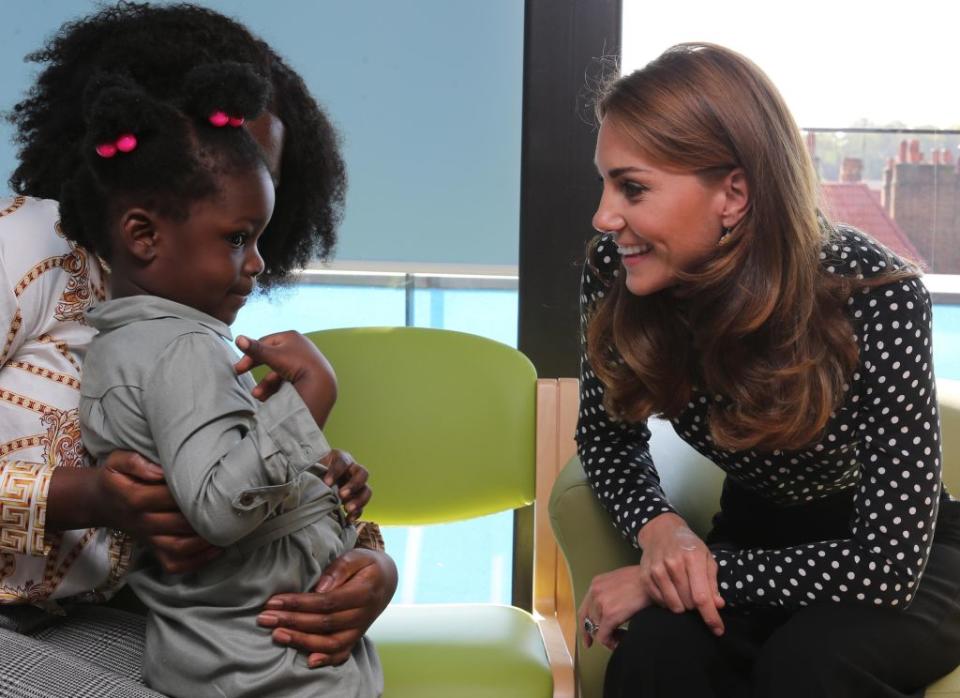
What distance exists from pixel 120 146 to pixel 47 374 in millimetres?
277

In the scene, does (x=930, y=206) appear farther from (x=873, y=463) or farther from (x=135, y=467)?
(x=135, y=467)

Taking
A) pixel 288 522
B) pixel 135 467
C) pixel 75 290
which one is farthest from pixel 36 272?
pixel 288 522

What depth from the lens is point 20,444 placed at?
3.83 ft

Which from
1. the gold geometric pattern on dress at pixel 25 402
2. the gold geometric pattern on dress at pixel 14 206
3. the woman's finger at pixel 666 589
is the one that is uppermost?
the gold geometric pattern on dress at pixel 14 206

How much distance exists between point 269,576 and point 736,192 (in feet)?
2.54

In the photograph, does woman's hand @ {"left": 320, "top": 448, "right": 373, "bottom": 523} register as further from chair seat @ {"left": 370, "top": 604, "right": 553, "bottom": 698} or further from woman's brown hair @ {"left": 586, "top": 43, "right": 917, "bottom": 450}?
woman's brown hair @ {"left": 586, "top": 43, "right": 917, "bottom": 450}

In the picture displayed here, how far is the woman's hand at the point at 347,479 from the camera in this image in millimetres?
1196

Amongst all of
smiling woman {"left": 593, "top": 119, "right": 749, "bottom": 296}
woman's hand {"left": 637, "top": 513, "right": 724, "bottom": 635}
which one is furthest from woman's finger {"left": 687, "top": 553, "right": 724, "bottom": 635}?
smiling woman {"left": 593, "top": 119, "right": 749, "bottom": 296}

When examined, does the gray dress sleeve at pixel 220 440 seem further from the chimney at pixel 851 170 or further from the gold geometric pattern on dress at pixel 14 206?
the chimney at pixel 851 170

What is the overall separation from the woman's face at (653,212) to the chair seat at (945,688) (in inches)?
25.2

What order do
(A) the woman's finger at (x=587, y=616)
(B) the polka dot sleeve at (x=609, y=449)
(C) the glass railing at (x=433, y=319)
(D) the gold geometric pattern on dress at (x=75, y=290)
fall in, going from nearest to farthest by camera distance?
(D) the gold geometric pattern on dress at (x=75, y=290) < (A) the woman's finger at (x=587, y=616) < (B) the polka dot sleeve at (x=609, y=449) < (C) the glass railing at (x=433, y=319)

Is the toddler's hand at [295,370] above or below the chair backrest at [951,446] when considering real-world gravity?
above

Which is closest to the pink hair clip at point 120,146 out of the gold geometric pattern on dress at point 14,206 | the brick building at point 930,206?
the gold geometric pattern on dress at point 14,206

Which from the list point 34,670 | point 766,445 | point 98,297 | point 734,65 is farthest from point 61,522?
point 734,65
